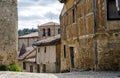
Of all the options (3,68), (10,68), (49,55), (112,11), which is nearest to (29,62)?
(49,55)

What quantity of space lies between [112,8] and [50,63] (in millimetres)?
20634

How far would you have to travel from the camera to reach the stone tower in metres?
27.3

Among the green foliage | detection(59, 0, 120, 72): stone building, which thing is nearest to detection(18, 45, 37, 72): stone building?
the green foliage

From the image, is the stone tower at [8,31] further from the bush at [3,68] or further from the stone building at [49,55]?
the stone building at [49,55]

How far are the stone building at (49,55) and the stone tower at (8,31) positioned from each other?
731cm

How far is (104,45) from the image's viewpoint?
55.1ft

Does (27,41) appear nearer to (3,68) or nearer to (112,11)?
(3,68)

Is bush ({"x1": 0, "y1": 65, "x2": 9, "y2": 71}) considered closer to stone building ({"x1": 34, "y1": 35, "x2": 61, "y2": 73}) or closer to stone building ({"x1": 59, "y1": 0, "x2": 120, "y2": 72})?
stone building ({"x1": 34, "y1": 35, "x2": 61, "y2": 73})

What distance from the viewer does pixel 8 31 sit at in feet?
91.1

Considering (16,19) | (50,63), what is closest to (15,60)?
(16,19)

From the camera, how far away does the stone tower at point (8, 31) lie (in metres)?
27.3

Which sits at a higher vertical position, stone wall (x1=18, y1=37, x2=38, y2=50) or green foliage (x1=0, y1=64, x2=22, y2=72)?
stone wall (x1=18, y1=37, x2=38, y2=50)

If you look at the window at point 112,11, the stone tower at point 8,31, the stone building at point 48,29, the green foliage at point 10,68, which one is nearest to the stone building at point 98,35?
the window at point 112,11

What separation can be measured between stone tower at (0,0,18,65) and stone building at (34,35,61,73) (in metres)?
7.31
